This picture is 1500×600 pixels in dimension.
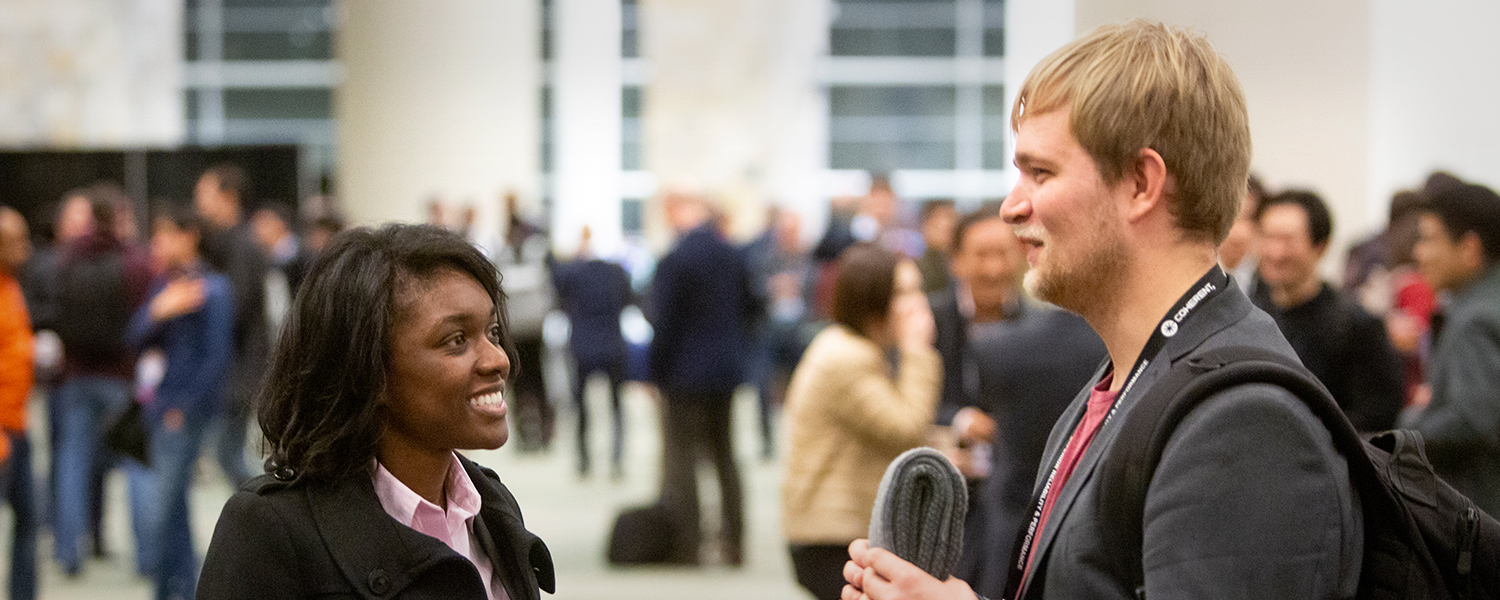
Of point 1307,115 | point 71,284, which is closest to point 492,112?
point 71,284

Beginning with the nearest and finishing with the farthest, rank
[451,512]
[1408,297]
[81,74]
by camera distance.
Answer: [451,512] < [1408,297] < [81,74]

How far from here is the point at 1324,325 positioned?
3.71m

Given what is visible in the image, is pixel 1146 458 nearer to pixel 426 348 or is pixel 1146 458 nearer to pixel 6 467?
pixel 426 348

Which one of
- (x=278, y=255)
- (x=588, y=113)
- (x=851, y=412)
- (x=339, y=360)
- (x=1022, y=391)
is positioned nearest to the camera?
(x=339, y=360)

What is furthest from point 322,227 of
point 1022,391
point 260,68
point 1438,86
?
point 260,68

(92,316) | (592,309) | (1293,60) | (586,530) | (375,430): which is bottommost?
(586,530)

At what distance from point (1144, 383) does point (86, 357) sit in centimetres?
589

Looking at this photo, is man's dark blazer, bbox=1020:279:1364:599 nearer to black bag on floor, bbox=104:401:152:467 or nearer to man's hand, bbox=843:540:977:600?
man's hand, bbox=843:540:977:600

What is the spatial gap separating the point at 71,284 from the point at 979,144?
1253 centimetres

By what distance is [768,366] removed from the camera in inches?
406

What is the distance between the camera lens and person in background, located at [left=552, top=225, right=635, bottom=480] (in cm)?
851

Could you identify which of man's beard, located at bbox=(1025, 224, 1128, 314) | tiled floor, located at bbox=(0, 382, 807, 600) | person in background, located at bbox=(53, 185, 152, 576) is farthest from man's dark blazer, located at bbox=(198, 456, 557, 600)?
person in background, located at bbox=(53, 185, 152, 576)

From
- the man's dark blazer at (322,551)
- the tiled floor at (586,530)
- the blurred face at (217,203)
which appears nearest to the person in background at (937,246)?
the tiled floor at (586,530)

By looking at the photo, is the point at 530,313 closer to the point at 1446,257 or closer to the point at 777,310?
the point at 777,310
